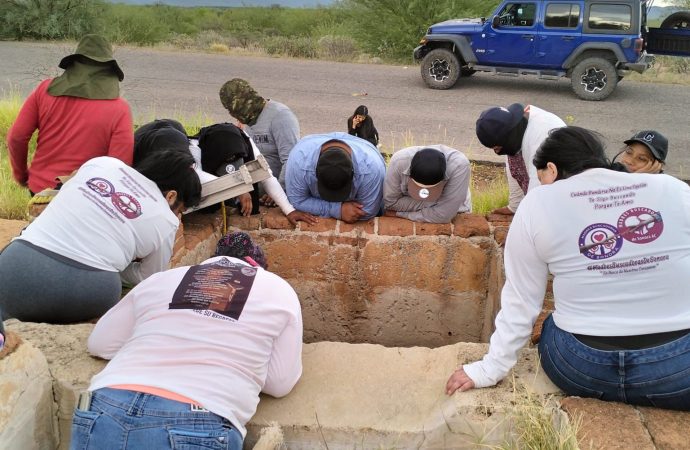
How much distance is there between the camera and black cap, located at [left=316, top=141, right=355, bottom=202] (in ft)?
12.4

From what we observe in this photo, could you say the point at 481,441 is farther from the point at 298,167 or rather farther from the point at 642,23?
the point at 642,23

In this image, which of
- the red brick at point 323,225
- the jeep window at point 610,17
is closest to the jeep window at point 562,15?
the jeep window at point 610,17

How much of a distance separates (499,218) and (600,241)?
6.50 ft

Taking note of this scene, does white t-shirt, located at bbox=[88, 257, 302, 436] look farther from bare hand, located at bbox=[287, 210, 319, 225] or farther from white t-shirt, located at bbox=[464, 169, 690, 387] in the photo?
bare hand, located at bbox=[287, 210, 319, 225]

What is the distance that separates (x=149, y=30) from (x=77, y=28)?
3.53 meters

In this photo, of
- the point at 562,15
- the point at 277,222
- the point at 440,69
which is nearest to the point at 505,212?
the point at 277,222

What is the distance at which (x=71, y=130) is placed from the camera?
3.73 meters

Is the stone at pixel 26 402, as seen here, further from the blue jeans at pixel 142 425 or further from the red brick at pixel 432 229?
the red brick at pixel 432 229

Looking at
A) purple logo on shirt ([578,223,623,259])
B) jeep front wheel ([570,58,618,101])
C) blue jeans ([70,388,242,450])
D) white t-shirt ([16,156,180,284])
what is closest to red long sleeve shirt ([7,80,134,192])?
white t-shirt ([16,156,180,284])

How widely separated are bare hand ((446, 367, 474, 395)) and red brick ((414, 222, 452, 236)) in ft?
5.40

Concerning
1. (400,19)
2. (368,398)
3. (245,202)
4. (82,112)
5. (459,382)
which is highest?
(82,112)

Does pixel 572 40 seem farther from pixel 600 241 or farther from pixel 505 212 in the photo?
pixel 600 241

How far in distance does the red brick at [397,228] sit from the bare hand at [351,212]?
16 cm

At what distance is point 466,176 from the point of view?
13.0ft
